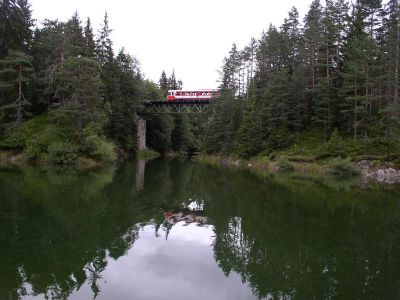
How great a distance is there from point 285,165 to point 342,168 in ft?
24.2

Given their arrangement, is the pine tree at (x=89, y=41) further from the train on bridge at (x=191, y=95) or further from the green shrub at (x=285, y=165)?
the green shrub at (x=285, y=165)

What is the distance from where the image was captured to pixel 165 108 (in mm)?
82250

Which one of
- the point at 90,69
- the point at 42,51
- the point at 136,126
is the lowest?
the point at 136,126

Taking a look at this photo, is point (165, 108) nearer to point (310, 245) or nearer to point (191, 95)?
point (191, 95)

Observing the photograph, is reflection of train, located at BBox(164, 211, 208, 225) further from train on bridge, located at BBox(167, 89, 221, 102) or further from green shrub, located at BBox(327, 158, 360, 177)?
train on bridge, located at BBox(167, 89, 221, 102)

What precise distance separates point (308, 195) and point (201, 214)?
9843 mm

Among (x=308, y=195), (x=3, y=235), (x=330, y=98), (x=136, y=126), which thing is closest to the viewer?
(x=3, y=235)

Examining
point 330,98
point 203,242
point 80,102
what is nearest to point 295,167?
point 330,98

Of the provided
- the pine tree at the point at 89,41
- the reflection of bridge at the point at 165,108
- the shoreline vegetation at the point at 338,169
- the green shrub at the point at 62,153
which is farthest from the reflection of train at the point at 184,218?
the reflection of bridge at the point at 165,108

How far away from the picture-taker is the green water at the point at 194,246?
10.2 meters

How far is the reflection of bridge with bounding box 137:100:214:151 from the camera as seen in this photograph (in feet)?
261

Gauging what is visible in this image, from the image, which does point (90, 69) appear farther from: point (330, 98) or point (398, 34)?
point (398, 34)

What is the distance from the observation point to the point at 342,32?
179 ft

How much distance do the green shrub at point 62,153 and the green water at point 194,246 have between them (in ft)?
70.9
